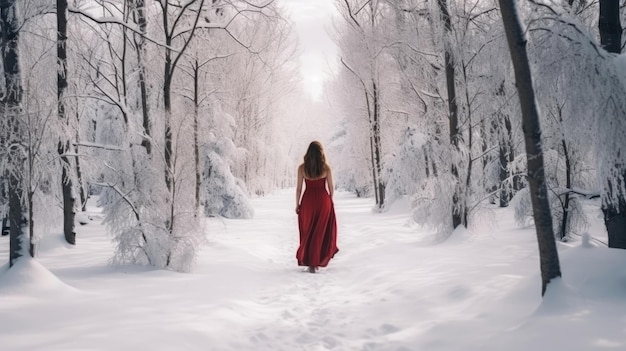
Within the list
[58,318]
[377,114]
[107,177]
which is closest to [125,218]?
[107,177]

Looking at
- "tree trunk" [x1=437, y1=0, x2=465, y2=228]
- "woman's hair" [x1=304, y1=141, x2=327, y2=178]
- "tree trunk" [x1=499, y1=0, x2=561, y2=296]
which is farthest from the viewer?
"tree trunk" [x1=437, y1=0, x2=465, y2=228]

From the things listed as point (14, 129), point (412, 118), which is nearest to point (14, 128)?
point (14, 129)

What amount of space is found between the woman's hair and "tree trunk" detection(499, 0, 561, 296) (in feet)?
11.4

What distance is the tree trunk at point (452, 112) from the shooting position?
25.2 feet

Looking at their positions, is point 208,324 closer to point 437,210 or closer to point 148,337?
point 148,337

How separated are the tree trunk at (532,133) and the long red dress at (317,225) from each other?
3.61 metres

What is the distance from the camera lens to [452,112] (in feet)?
25.9

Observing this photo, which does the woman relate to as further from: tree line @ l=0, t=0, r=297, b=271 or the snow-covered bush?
the snow-covered bush

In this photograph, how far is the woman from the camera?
6508mm

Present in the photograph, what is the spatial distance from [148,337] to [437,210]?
5943mm

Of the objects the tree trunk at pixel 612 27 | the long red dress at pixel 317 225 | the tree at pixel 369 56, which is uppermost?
the tree at pixel 369 56

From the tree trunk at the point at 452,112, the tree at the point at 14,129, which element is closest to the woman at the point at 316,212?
the tree trunk at the point at 452,112

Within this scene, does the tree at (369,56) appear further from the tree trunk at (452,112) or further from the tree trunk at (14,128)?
the tree trunk at (14,128)

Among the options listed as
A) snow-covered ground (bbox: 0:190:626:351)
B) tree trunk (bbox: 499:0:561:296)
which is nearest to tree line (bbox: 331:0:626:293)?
tree trunk (bbox: 499:0:561:296)
